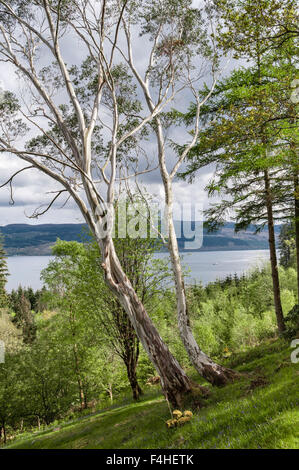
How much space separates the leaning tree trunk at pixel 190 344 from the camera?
7.45 m

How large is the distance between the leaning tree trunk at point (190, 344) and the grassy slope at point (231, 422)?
518 millimetres

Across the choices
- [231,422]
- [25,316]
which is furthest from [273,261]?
[25,316]

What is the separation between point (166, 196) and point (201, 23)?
A: 7954 mm

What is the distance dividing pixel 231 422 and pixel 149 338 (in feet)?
8.99

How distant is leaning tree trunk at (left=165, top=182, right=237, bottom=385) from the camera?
293 inches

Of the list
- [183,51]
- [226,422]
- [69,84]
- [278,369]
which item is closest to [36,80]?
[69,84]

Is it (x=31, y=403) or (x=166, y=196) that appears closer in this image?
(x=166, y=196)

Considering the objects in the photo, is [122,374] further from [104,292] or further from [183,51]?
[183,51]

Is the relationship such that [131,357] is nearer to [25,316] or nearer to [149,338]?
[149,338]

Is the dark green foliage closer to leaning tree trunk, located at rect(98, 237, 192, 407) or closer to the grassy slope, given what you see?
the grassy slope

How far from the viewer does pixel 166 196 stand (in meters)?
9.00

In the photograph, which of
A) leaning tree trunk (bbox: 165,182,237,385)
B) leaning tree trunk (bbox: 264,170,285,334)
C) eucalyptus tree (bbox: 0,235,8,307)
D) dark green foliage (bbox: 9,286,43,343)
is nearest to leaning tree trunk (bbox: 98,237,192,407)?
leaning tree trunk (bbox: 165,182,237,385)

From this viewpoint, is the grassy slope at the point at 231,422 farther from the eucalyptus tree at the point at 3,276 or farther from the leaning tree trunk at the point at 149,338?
the eucalyptus tree at the point at 3,276

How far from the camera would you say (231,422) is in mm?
4488
